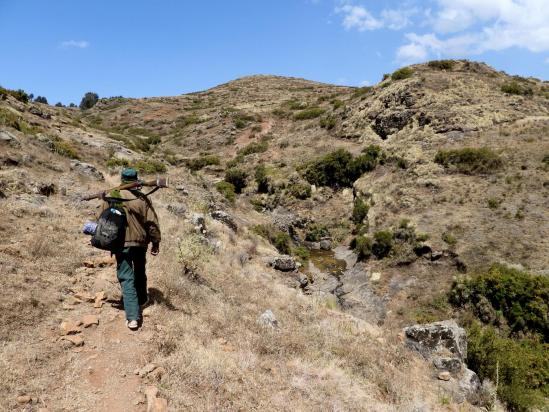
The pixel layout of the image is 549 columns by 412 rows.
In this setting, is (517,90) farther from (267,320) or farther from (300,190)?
(267,320)

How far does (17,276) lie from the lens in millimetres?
6750

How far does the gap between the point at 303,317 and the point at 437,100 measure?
3219cm

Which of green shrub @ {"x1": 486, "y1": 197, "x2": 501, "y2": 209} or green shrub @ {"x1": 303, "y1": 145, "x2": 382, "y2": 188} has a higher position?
green shrub @ {"x1": 303, "y1": 145, "x2": 382, "y2": 188}

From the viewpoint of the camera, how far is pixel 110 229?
19.2ft

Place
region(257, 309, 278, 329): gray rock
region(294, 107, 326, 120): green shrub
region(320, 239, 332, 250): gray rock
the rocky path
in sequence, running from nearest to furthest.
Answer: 1. the rocky path
2. region(257, 309, 278, 329): gray rock
3. region(320, 239, 332, 250): gray rock
4. region(294, 107, 326, 120): green shrub

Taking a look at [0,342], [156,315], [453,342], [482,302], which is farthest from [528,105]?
[0,342]

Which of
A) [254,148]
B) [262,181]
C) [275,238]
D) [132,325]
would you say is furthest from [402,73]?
[132,325]

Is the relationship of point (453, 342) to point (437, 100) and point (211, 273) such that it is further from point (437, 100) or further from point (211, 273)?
point (437, 100)

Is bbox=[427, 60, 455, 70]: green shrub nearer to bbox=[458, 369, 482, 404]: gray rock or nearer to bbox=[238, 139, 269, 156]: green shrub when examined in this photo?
bbox=[238, 139, 269, 156]: green shrub

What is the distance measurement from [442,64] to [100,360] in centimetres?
4610

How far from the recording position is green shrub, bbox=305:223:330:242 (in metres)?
28.1

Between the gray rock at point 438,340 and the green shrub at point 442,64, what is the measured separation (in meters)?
39.5

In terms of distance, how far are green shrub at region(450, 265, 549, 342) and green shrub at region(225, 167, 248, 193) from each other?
23330 millimetres

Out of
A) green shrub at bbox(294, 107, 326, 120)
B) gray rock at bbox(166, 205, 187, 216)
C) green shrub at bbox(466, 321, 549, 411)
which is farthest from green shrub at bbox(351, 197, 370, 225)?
green shrub at bbox(294, 107, 326, 120)
